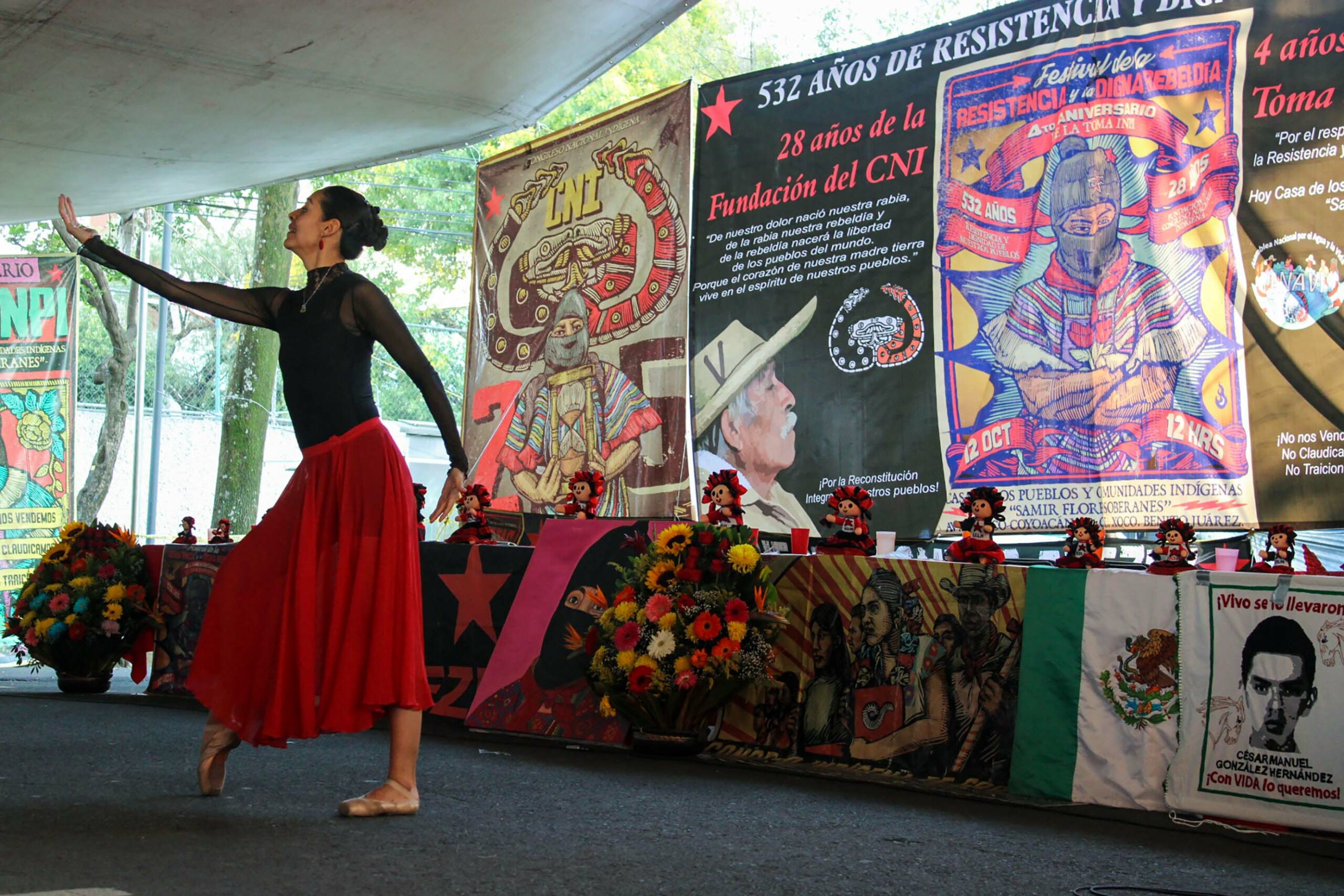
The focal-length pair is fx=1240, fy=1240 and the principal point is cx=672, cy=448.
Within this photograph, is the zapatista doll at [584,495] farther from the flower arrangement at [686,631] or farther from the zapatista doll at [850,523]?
the zapatista doll at [850,523]

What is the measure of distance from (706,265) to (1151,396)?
97.5 inches

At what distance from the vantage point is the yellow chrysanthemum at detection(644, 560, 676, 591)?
486 cm

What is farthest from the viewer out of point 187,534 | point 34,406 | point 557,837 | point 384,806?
point 34,406

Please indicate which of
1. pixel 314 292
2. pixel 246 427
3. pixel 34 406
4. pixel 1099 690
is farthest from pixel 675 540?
pixel 246 427

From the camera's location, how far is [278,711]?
3229 millimetres

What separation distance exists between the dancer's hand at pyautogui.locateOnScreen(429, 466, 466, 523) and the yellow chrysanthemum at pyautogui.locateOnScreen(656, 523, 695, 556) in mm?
1486

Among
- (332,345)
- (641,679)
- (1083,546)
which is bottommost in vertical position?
(641,679)

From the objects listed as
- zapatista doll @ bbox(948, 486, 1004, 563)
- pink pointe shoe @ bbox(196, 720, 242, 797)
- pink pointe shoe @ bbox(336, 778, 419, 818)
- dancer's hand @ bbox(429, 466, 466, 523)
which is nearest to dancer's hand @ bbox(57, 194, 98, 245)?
dancer's hand @ bbox(429, 466, 466, 523)

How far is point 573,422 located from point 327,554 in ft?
12.4

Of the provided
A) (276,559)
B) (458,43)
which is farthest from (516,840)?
(458,43)

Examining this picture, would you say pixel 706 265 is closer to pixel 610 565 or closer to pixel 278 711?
pixel 610 565

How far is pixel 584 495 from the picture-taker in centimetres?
611

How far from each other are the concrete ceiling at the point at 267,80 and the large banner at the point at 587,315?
20.7 inches

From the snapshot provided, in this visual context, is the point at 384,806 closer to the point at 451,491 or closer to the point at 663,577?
the point at 451,491
